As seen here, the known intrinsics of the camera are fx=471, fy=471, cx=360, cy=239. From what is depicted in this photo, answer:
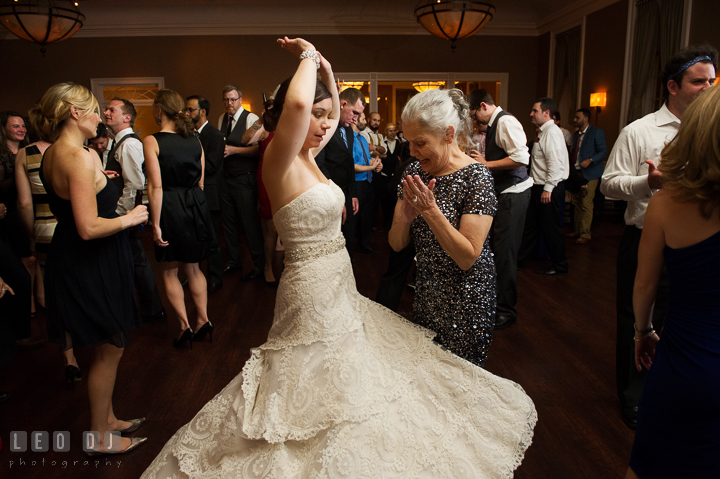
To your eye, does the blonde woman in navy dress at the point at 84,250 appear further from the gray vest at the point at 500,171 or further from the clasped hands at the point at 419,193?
the gray vest at the point at 500,171

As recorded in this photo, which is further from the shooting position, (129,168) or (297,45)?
(129,168)

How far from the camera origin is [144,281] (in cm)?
350

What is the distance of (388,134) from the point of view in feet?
27.2

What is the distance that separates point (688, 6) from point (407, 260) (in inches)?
248

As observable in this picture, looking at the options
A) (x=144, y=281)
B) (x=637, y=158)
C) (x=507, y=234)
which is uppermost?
(x=637, y=158)

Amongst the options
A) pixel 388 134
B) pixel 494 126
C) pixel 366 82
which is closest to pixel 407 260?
pixel 494 126

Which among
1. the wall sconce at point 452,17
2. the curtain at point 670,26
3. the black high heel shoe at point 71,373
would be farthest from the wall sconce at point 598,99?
the black high heel shoe at point 71,373

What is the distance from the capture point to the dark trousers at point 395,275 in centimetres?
280

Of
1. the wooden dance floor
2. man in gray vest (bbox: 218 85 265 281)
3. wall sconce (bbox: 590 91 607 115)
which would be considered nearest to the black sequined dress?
the wooden dance floor

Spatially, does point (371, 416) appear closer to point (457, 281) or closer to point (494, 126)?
point (457, 281)

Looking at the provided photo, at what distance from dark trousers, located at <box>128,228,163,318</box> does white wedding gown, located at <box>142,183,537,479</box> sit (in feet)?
6.98

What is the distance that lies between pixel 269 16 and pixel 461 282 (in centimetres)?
945

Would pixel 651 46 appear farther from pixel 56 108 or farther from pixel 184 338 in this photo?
pixel 56 108

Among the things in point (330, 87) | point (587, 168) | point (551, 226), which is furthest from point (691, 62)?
point (587, 168)
